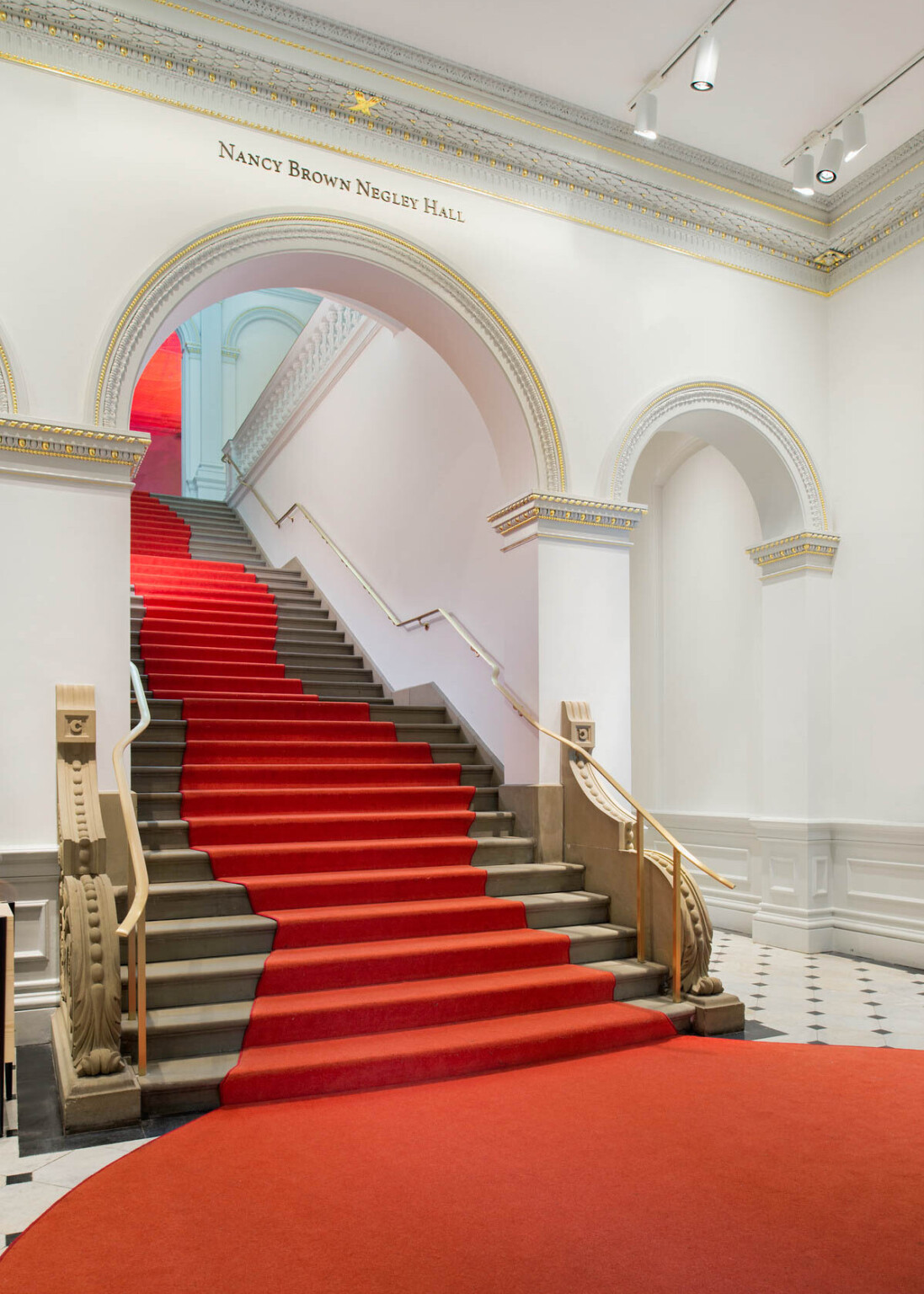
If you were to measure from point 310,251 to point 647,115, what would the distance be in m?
2.39

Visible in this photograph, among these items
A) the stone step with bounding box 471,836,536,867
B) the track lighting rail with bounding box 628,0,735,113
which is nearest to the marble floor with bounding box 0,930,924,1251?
the stone step with bounding box 471,836,536,867

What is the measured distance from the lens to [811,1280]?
2820mm

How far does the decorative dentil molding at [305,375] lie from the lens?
36.7 feet

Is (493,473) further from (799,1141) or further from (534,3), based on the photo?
(799,1141)

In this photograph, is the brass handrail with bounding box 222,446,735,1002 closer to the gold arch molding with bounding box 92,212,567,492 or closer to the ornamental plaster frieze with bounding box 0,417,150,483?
the gold arch molding with bounding box 92,212,567,492

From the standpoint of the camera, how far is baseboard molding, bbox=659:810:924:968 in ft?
23.6

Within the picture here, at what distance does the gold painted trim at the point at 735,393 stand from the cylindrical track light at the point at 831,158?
1.49m

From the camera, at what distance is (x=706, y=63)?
5898 millimetres

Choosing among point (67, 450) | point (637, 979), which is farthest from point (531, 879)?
point (67, 450)

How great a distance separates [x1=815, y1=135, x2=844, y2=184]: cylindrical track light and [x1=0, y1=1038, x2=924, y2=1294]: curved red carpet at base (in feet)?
19.0

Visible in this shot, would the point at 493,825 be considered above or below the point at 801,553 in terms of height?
below

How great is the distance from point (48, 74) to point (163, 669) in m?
4.29

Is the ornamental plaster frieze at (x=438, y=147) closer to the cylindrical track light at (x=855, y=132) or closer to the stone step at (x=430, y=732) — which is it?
the cylindrical track light at (x=855, y=132)

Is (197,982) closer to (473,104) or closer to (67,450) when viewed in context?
(67,450)
